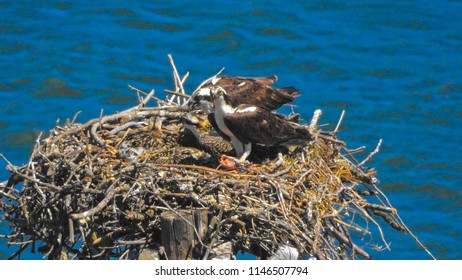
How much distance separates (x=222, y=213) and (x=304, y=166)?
1.06 meters

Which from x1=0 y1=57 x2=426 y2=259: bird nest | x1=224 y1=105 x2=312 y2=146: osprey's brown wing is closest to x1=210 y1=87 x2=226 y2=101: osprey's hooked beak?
x1=224 y1=105 x2=312 y2=146: osprey's brown wing

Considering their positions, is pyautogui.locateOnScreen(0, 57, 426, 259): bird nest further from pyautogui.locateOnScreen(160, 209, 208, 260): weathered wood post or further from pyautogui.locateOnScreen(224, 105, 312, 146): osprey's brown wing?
pyautogui.locateOnScreen(224, 105, 312, 146): osprey's brown wing

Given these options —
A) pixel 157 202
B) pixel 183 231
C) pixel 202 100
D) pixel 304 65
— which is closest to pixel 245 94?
pixel 202 100

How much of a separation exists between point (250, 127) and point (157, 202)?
1203mm

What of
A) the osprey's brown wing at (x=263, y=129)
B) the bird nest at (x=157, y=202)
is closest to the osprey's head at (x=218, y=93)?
the osprey's brown wing at (x=263, y=129)

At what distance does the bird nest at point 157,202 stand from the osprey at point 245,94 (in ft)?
1.91

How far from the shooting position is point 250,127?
8.46 metres

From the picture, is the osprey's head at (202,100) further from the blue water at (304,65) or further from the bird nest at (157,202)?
the blue water at (304,65)

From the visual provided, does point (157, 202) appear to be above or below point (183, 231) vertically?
above

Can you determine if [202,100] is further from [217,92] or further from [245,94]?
[245,94]

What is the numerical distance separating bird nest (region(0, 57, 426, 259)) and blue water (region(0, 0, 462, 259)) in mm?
5131

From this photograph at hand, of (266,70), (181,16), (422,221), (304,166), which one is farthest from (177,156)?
(181,16)

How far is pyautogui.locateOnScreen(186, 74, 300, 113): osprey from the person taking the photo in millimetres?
8578

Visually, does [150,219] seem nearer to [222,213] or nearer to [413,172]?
[222,213]
